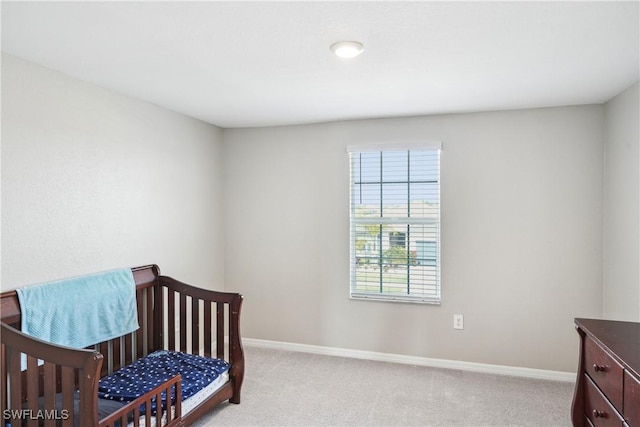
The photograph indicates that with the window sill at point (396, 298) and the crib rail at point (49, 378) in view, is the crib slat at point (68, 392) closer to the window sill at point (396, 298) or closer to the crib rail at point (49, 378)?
the crib rail at point (49, 378)

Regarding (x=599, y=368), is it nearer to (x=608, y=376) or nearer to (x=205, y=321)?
(x=608, y=376)

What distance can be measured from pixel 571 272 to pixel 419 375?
149 centimetres

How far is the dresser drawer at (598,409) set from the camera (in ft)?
5.38

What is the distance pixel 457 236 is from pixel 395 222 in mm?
552

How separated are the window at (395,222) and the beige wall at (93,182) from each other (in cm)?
150

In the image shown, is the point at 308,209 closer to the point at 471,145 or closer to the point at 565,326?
the point at 471,145

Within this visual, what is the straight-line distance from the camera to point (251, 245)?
418 centimetres

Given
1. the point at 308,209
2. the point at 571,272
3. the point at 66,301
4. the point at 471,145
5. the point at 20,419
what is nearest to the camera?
the point at 20,419

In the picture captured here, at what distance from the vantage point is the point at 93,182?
8.94ft

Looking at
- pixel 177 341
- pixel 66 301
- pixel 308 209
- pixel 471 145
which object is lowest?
pixel 177 341

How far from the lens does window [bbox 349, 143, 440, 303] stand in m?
3.66

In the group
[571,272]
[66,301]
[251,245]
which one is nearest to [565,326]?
[571,272]

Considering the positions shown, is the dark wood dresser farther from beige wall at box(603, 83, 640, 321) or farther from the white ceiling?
the white ceiling

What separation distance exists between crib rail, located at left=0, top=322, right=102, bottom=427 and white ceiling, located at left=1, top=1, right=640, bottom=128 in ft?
4.71
